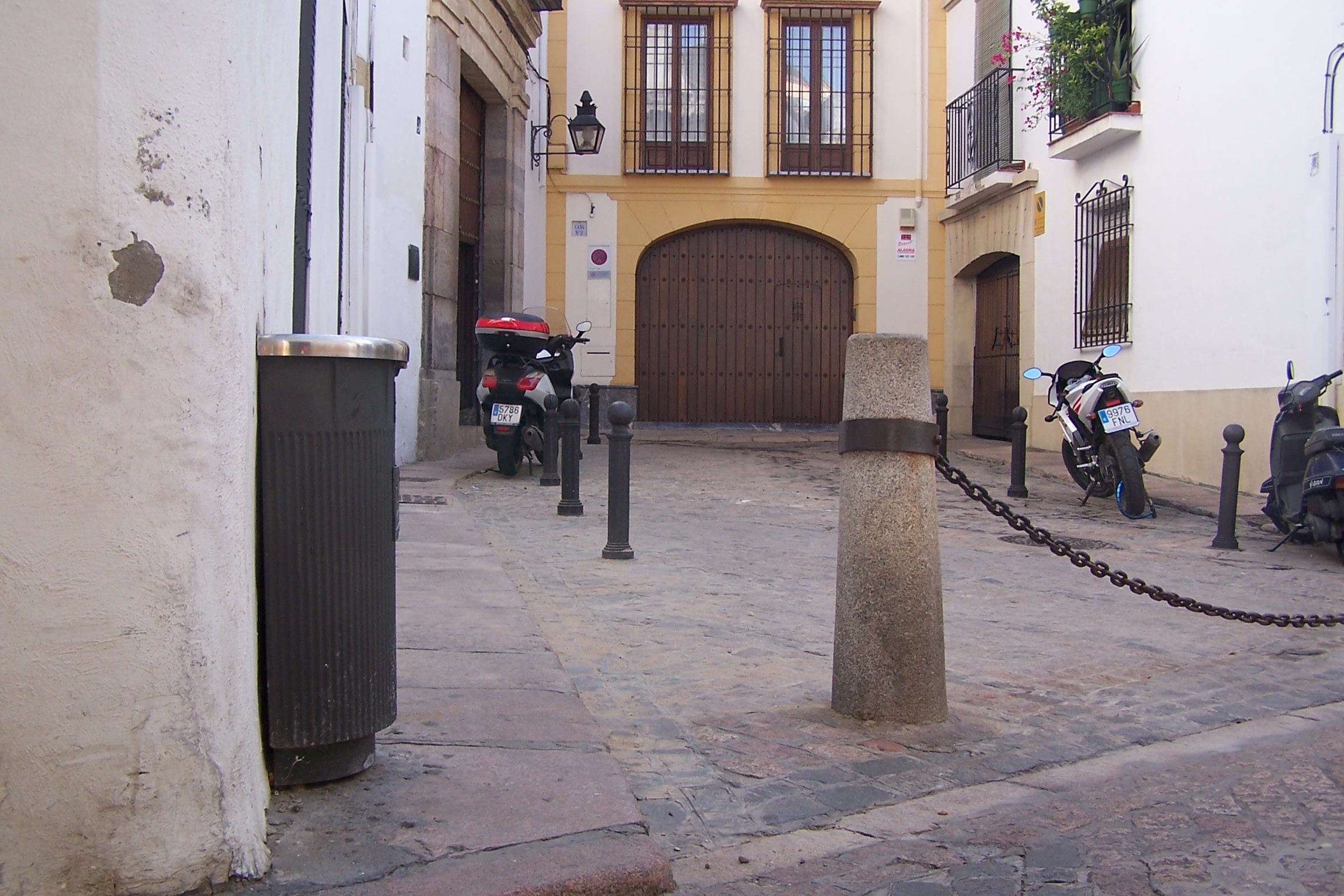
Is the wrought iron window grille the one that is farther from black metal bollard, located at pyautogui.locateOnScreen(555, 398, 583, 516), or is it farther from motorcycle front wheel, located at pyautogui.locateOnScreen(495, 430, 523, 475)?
black metal bollard, located at pyautogui.locateOnScreen(555, 398, 583, 516)

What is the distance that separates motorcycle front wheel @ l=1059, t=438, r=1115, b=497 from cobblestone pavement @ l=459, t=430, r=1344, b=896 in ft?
4.11

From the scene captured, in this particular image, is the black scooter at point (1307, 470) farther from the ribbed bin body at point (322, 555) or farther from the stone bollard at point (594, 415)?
the stone bollard at point (594, 415)

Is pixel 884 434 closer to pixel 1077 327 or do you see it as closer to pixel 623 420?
pixel 623 420

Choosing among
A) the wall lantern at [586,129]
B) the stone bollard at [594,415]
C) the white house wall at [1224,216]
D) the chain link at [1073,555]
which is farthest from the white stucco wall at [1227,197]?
the stone bollard at [594,415]

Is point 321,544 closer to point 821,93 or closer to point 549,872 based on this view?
point 549,872

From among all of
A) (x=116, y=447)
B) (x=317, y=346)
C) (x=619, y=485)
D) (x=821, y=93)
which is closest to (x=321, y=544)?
(x=317, y=346)

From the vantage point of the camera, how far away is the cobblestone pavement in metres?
2.75

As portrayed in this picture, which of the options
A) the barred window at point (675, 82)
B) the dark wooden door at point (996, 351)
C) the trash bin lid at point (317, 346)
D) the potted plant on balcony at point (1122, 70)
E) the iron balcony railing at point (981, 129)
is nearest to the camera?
the trash bin lid at point (317, 346)

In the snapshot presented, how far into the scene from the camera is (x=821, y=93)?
17.4 m

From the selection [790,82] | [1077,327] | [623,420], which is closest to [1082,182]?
[1077,327]

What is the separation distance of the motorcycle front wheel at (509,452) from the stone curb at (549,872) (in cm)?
747

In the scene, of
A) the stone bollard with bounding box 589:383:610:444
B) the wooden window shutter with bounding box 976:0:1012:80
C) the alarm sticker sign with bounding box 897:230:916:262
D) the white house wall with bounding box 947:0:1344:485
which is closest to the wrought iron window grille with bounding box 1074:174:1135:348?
the white house wall with bounding box 947:0:1344:485

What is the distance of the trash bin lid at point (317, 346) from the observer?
2.51m

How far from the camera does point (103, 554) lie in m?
2.11
